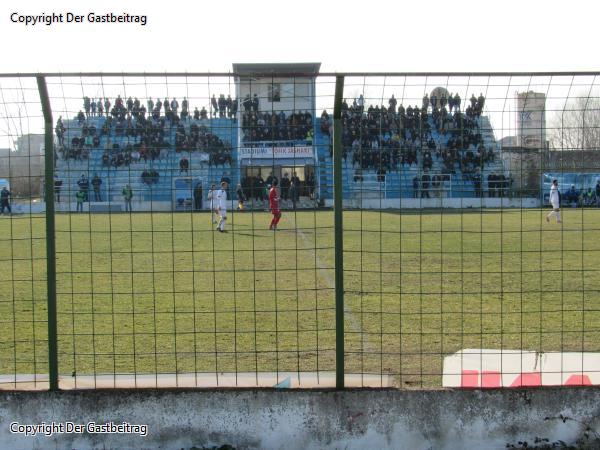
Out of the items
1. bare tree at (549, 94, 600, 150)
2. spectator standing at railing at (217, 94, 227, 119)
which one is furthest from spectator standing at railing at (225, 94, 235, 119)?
bare tree at (549, 94, 600, 150)

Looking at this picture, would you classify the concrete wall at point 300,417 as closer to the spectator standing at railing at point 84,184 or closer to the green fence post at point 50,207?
the green fence post at point 50,207

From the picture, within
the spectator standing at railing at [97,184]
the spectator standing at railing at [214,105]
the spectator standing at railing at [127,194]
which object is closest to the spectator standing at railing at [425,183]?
the spectator standing at railing at [214,105]

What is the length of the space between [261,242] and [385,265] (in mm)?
5815

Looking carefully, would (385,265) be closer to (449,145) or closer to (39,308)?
(39,308)

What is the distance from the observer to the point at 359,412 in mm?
5207

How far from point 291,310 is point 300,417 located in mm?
1031

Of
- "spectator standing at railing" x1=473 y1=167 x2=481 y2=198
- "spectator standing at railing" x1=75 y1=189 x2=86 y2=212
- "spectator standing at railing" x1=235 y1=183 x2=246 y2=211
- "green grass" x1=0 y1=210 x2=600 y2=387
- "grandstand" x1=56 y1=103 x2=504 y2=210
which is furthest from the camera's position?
"green grass" x1=0 y1=210 x2=600 y2=387

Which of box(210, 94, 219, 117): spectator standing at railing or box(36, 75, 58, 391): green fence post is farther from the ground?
box(210, 94, 219, 117): spectator standing at railing

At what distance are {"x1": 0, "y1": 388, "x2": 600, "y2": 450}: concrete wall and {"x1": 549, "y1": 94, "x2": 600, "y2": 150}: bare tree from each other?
1917mm

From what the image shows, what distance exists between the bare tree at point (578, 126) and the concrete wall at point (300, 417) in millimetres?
1917

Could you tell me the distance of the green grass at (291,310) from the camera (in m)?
6.41

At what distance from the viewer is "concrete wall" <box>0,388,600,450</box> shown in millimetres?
5195

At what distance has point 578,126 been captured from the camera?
5359 mm

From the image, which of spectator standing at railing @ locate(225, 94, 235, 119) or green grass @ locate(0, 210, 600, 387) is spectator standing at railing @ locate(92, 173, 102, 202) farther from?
spectator standing at railing @ locate(225, 94, 235, 119)
